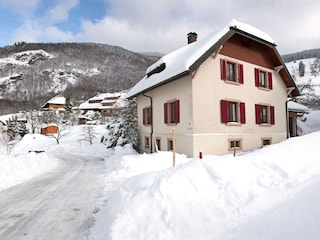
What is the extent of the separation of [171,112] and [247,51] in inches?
256

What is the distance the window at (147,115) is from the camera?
18.9 m

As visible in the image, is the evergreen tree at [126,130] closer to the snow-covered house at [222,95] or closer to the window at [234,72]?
the snow-covered house at [222,95]

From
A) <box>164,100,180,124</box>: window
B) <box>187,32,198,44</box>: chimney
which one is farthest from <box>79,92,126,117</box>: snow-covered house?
<box>164,100,180,124</box>: window

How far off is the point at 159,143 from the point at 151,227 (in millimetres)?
13054

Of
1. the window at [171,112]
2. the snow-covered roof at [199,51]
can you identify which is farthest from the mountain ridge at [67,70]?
the window at [171,112]

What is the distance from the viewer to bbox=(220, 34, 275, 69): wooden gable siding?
15.4 meters

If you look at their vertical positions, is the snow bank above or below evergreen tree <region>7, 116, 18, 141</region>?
below

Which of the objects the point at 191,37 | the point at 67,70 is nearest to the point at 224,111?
the point at 191,37

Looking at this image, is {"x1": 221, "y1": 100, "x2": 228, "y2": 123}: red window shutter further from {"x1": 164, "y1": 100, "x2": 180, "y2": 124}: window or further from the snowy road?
the snowy road

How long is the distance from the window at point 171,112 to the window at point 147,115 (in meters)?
2.74

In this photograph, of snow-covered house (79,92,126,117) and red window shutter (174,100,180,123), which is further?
snow-covered house (79,92,126,117)

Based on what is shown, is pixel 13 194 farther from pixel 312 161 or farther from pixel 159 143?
pixel 159 143

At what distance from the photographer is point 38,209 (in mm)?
6543

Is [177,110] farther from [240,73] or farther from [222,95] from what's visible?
[240,73]
